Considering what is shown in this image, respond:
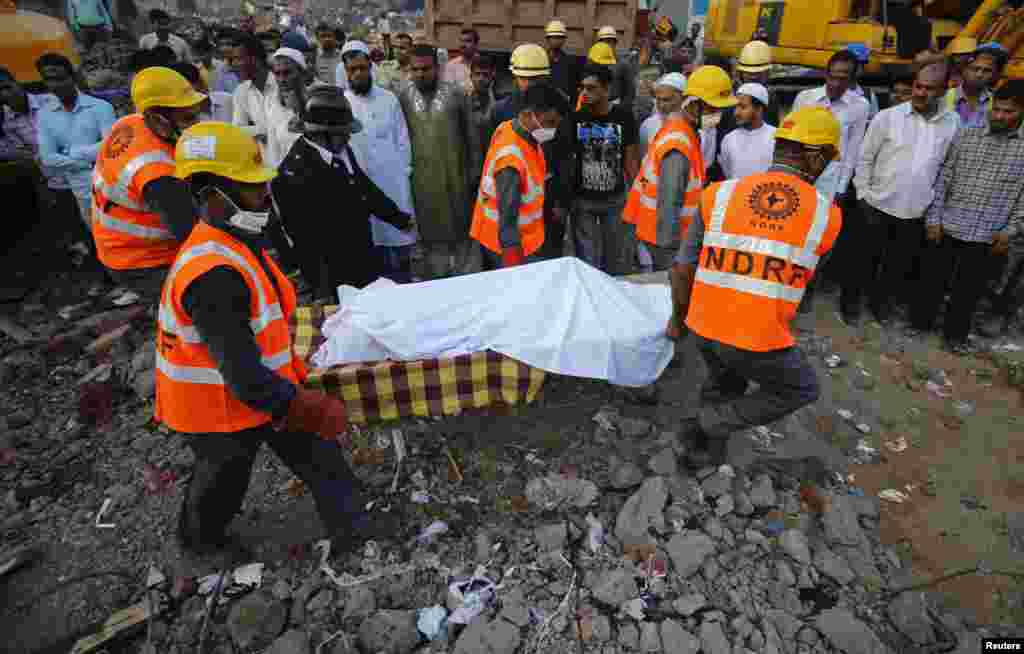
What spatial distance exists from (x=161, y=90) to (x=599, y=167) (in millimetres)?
2586

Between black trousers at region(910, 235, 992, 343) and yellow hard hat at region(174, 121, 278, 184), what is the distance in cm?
457

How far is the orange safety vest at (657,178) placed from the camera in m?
3.22

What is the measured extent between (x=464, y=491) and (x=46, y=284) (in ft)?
15.9

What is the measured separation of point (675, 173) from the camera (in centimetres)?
322

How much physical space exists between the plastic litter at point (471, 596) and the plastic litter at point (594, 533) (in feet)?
1.55

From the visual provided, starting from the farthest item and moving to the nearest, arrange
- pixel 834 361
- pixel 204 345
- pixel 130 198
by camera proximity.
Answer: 1. pixel 834 361
2. pixel 130 198
3. pixel 204 345

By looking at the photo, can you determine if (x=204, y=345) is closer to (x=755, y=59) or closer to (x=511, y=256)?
(x=511, y=256)

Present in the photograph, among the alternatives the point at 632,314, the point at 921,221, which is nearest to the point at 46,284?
the point at 632,314

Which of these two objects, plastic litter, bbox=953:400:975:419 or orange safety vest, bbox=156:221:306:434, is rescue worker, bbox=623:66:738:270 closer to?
plastic litter, bbox=953:400:975:419

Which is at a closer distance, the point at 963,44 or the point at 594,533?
the point at 594,533

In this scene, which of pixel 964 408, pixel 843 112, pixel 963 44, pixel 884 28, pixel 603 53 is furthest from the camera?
pixel 884 28

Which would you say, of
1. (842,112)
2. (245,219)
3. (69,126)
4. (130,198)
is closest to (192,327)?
(245,219)

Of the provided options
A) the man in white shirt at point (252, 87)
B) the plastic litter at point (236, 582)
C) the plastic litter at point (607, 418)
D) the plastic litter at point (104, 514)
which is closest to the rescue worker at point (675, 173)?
the plastic litter at point (607, 418)

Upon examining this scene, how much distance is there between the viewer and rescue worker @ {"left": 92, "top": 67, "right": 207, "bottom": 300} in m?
2.58
